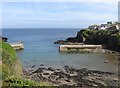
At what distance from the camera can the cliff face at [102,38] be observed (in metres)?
54.2

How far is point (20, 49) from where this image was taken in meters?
57.6

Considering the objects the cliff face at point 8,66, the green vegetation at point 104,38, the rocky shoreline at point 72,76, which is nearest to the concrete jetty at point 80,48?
the green vegetation at point 104,38

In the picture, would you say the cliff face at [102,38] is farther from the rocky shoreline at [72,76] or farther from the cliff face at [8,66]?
the cliff face at [8,66]

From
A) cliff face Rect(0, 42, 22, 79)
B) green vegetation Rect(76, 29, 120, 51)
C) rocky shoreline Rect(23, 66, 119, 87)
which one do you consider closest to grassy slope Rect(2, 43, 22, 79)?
cliff face Rect(0, 42, 22, 79)

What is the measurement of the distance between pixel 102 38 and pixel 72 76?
3299 centimetres

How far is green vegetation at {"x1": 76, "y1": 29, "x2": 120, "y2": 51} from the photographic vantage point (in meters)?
54.1

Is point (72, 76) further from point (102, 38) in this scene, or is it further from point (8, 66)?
point (102, 38)

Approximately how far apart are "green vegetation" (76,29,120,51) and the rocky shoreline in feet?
69.0

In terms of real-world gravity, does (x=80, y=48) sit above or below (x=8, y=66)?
below

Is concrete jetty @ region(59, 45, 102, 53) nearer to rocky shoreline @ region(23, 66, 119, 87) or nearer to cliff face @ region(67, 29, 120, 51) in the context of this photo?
cliff face @ region(67, 29, 120, 51)

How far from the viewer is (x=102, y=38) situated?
6169cm

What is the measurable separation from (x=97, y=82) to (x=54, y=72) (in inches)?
266

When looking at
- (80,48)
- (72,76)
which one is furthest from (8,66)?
(80,48)

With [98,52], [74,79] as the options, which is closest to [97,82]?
[74,79]
